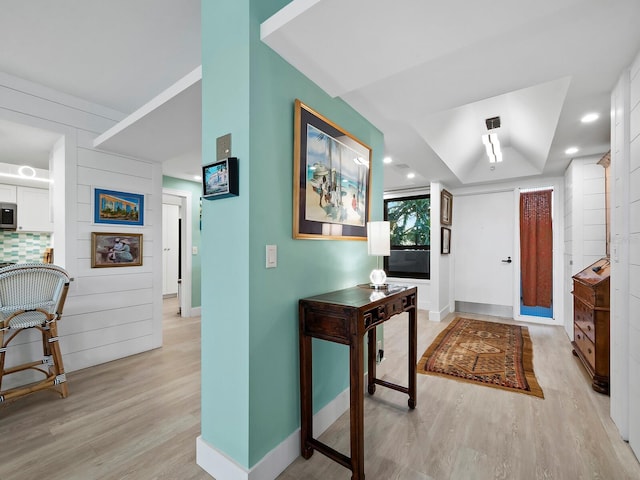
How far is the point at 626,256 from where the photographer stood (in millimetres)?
1795

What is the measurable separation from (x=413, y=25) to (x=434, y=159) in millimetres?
2495

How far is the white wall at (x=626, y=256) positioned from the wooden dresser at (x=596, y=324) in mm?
501

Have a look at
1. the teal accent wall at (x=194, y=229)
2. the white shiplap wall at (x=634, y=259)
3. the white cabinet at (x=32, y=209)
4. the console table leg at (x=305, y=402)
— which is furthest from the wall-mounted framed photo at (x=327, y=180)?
the white cabinet at (x=32, y=209)

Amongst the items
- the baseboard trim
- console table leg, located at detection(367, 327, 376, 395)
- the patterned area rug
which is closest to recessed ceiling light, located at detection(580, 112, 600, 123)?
the patterned area rug

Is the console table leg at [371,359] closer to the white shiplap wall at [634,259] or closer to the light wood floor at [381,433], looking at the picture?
the light wood floor at [381,433]

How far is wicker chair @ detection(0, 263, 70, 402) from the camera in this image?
83.8 inches

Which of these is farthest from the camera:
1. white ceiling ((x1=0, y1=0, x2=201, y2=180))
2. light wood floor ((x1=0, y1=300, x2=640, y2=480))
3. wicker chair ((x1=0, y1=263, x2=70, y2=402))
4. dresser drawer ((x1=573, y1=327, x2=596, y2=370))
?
dresser drawer ((x1=573, y1=327, x2=596, y2=370))

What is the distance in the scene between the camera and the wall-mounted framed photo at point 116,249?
2986mm

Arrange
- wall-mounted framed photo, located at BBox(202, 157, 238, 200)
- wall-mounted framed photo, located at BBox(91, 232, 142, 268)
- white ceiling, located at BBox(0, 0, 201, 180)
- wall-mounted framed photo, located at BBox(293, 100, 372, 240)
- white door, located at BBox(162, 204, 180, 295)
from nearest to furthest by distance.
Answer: wall-mounted framed photo, located at BBox(202, 157, 238, 200) → wall-mounted framed photo, located at BBox(293, 100, 372, 240) → white ceiling, located at BBox(0, 0, 201, 180) → wall-mounted framed photo, located at BBox(91, 232, 142, 268) → white door, located at BBox(162, 204, 180, 295)

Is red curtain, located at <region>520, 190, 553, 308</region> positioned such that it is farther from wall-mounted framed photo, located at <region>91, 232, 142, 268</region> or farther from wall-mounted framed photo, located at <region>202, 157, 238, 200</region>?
wall-mounted framed photo, located at <region>91, 232, 142, 268</region>

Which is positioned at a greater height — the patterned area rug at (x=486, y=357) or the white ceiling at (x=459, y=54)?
the white ceiling at (x=459, y=54)

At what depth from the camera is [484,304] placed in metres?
5.25

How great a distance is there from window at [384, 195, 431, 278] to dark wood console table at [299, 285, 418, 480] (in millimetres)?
3899

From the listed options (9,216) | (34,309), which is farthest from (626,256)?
(9,216)
